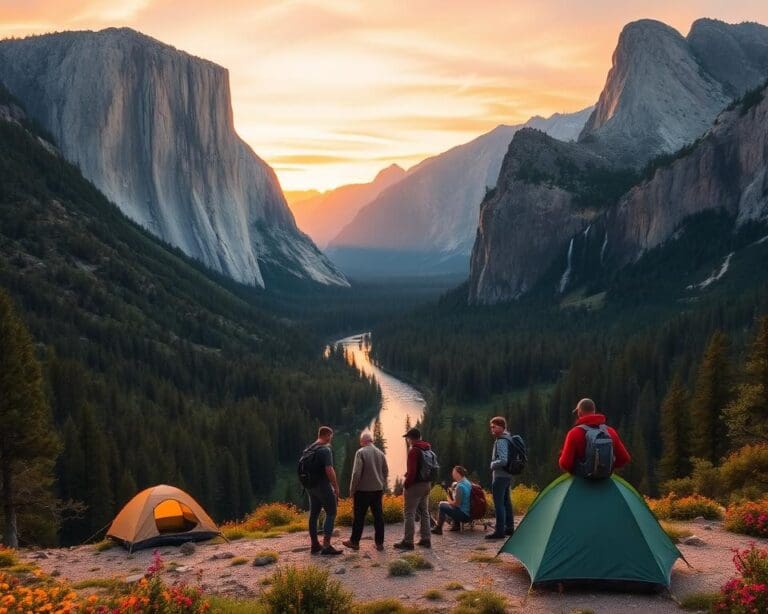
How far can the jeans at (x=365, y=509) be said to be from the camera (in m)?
21.5

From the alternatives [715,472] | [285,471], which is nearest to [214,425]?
[285,471]

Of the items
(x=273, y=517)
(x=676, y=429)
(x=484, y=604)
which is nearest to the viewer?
(x=484, y=604)

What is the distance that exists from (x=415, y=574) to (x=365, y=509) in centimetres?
317

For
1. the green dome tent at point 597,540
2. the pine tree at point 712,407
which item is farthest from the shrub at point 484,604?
the pine tree at point 712,407

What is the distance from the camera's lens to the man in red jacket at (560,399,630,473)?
58.6 ft

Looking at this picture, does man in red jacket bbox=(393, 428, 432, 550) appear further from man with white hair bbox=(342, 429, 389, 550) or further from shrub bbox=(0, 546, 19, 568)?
shrub bbox=(0, 546, 19, 568)

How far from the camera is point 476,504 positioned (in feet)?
78.4

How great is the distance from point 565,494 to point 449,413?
113 m

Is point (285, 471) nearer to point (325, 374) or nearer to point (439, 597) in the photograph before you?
point (325, 374)

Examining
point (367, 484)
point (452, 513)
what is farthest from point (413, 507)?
point (452, 513)

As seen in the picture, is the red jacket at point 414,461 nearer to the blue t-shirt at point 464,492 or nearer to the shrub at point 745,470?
the blue t-shirt at point 464,492

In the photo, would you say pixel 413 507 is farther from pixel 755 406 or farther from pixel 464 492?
pixel 755 406

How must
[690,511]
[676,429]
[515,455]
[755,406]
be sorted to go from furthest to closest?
[676,429] < [755,406] < [690,511] < [515,455]

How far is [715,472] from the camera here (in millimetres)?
39312
